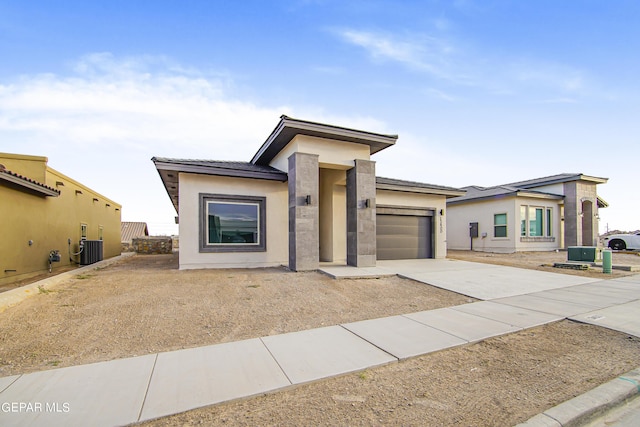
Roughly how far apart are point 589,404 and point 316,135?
28.3ft

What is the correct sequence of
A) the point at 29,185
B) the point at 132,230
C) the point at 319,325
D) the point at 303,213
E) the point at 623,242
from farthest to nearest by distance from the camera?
the point at 132,230
the point at 623,242
the point at 303,213
the point at 29,185
the point at 319,325

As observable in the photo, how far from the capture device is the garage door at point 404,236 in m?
12.9

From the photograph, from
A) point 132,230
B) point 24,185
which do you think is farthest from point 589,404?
point 132,230

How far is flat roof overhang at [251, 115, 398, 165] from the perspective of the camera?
29.5 feet

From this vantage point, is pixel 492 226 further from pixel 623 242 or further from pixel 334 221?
pixel 334 221

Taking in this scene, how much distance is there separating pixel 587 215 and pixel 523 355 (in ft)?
77.4

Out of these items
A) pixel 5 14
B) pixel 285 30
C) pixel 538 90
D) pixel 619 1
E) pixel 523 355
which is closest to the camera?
pixel 523 355

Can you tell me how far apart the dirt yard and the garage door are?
599 cm

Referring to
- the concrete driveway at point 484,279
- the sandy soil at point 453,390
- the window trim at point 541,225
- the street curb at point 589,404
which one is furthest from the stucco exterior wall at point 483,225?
the street curb at point 589,404

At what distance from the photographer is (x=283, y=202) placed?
1091 cm

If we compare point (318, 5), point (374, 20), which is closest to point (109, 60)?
point (318, 5)

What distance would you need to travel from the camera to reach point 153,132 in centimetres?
1220

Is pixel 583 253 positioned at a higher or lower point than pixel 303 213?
lower

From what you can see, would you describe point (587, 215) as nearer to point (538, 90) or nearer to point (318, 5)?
point (538, 90)
